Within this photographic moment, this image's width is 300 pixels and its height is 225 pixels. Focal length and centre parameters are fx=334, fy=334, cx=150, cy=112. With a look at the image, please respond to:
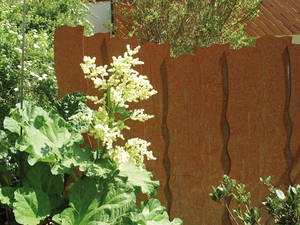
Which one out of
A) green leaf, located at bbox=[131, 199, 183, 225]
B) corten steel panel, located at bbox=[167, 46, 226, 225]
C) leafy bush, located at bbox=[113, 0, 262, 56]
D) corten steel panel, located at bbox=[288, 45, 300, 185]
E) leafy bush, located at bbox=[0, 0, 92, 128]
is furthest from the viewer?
leafy bush, located at bbox=[113, 0, 262, 56]

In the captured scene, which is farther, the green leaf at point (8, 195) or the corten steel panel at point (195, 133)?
the corten steel panel at point (195, 133)

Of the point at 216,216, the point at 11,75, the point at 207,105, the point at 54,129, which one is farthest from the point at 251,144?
the point at 11,75

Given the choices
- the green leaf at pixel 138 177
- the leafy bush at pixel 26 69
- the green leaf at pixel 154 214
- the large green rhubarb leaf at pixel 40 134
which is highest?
the leafy bush at pixel 26 69

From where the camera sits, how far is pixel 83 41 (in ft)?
8.16

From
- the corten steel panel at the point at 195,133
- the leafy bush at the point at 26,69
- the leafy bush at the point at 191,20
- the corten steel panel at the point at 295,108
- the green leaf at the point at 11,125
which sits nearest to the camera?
the green leaf at the point at 11,125

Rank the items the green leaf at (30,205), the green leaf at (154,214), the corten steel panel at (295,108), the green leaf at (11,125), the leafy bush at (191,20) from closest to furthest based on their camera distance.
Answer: the green leaf at (30,205)
the green leaf at (11,125)
the green leaf at (154,214)
the corten steel panel at (295,108)
the leafy bush at (191,20)

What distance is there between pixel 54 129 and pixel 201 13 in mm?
3534

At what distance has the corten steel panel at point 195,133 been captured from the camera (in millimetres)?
2393

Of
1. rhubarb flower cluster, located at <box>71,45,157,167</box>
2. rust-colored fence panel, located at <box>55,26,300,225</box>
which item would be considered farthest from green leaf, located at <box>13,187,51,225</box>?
rust-colored fence panel, located at <box>55,26,300,225</box>

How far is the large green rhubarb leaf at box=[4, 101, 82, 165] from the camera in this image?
6.00 feet

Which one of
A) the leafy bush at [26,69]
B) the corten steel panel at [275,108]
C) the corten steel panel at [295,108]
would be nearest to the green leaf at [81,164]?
the leafy bush at [26,69]

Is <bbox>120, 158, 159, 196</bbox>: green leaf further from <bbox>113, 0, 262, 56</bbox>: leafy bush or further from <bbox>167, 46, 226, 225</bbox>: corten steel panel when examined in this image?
<bbox>113, 0, 262, 56</bbox>: leafy bush

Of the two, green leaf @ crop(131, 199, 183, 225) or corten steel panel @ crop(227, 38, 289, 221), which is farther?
corten steel panel @ crop(227, 38, 289, 221)

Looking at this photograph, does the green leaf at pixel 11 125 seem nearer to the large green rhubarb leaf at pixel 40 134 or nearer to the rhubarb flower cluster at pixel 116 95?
the large green rhubarb leaf at pixel 40 134
